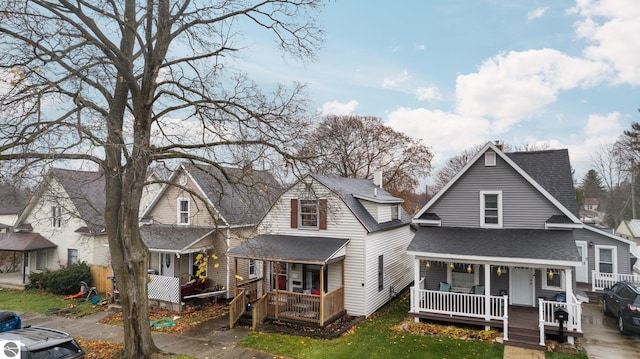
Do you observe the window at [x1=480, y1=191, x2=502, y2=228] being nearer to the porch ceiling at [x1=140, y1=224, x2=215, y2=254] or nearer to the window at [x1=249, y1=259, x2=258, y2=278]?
the window at [x1=249, y1=259, x2=258, y2=278]

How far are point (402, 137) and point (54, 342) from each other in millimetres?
35300

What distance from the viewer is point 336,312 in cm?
1566

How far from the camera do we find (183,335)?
14211 millimetres

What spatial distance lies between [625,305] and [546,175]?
6.15m

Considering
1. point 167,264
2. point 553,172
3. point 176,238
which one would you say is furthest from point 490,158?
point 167,264

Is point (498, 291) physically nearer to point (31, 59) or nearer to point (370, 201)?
point (370, 201)

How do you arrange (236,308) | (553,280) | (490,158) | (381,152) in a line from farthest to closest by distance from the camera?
(381,152) → (490,158) → (236,308) → (553,280)

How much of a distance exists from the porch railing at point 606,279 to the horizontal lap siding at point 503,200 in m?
6.09

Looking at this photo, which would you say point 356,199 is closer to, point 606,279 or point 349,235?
point 349,235

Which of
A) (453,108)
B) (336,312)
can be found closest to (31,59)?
(336,312)

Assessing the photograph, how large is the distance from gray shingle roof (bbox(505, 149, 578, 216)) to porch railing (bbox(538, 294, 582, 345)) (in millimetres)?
4271

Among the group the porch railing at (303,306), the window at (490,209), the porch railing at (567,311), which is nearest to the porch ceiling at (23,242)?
the porch railing at (303,306)

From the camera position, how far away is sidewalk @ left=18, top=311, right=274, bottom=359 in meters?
12.3

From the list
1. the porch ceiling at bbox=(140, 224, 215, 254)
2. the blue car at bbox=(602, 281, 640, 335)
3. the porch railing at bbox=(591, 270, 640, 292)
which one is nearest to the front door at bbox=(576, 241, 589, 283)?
the porch railing at bbox=(591, 270, 640, 292)
